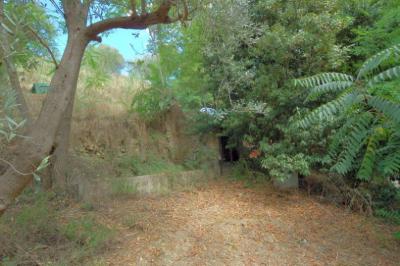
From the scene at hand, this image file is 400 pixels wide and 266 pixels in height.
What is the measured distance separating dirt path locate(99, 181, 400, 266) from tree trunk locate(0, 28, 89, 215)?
1495 mm

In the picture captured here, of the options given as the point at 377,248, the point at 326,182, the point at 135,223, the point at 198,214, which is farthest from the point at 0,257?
the point at 326,182

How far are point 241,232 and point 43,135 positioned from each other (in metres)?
3.27

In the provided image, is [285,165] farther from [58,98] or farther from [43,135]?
[43,135]

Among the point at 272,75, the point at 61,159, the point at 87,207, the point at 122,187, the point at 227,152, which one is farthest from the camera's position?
the point at 227,152

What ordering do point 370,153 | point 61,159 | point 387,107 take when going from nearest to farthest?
1. point 387,107
2. point 370,153
3. point 61,159

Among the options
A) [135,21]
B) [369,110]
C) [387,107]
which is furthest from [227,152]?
[387,107]

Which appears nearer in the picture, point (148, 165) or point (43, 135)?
point (43, 135)

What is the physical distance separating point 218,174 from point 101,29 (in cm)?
437

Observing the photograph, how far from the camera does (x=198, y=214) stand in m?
6.29

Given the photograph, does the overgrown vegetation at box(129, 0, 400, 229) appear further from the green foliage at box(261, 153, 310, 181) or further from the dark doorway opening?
the dark doorway opening

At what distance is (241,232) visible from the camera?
579 centimetres

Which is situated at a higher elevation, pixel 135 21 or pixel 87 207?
pixel 135 21

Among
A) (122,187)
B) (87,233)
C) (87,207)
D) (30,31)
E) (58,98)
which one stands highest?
(30,31)

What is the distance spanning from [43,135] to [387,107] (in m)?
3.39
